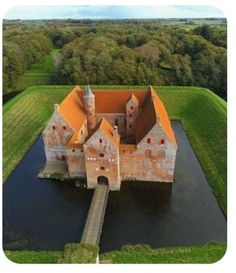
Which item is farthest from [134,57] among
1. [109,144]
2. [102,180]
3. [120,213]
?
[120,213]

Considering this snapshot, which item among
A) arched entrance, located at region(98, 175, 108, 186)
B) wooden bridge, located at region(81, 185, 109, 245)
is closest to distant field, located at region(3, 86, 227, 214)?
arched entrance, located at region(98, 175, 108, 186)

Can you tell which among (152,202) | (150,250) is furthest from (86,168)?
(150,250)

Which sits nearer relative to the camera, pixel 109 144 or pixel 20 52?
pixel 109 144

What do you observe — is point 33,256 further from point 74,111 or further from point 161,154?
point 74,111

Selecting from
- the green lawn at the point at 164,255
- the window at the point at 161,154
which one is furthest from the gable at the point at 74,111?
the green lawn at the point at 164,255

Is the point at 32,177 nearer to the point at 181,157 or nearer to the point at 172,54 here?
the point at 181,157
